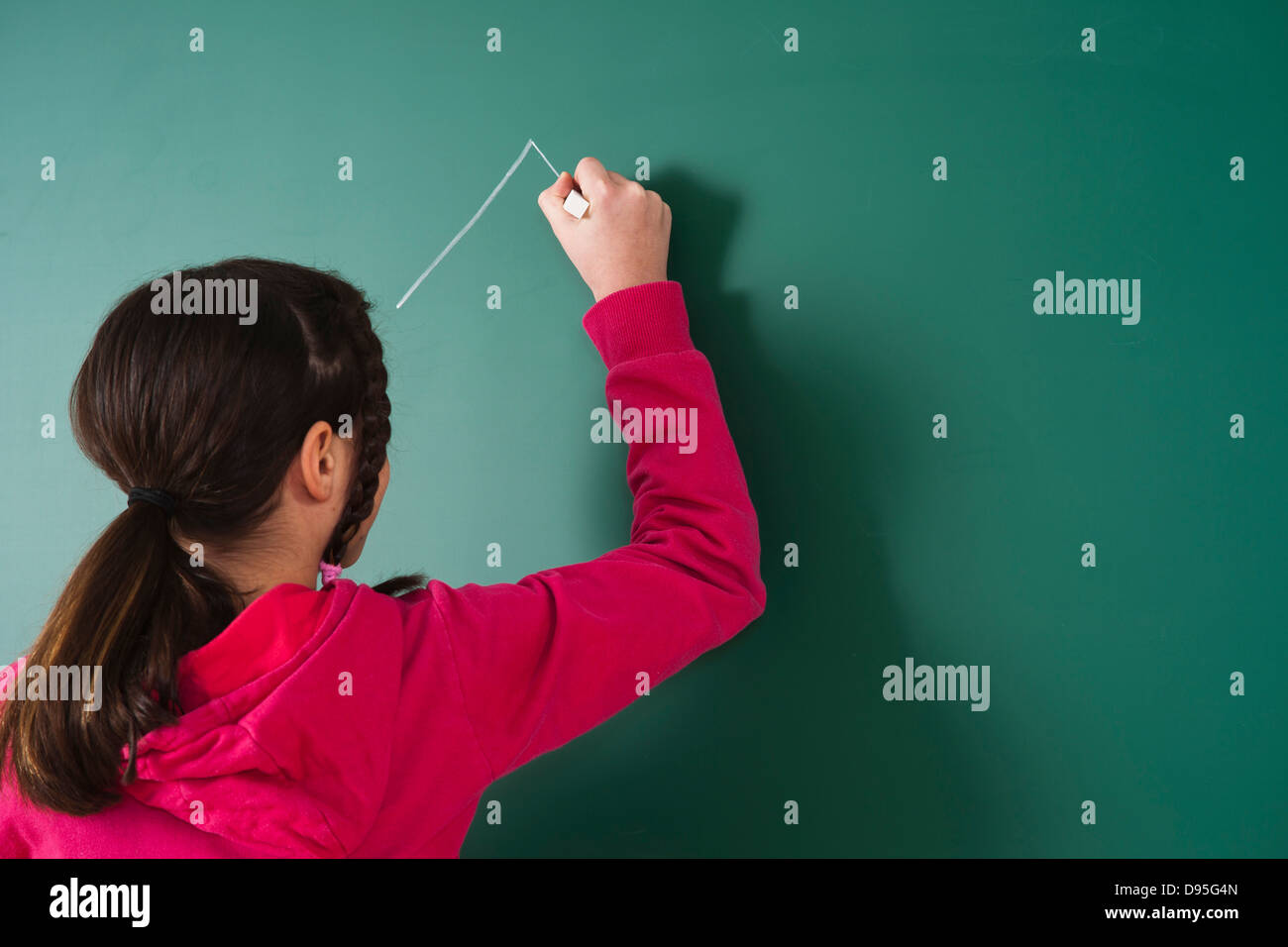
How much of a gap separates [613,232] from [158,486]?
45 cm

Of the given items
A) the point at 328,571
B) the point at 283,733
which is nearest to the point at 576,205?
the point at 328,571

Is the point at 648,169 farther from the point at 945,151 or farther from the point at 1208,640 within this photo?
the point at 1208,640

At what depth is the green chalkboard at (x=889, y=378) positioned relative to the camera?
2.67ft

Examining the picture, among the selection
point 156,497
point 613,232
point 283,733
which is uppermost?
point 613,232

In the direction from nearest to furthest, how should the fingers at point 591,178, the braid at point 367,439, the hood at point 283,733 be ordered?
the hood at point 283,733 < the braid at point 367,439 < the fingers at point 591,178

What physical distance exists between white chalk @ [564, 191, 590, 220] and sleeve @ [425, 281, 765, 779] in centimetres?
10

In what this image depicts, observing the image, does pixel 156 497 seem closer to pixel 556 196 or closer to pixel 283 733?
pixel 283 733

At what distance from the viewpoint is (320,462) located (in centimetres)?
66

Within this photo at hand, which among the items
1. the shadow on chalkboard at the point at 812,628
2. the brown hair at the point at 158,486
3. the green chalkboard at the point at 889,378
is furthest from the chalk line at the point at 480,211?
the brown hair at the point at 158,486

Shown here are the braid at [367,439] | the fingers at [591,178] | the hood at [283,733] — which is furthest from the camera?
the fingers at [591,178]

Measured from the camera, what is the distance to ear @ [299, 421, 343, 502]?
0.65 meters

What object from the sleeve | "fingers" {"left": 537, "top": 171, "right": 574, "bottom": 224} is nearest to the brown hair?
the sleeve

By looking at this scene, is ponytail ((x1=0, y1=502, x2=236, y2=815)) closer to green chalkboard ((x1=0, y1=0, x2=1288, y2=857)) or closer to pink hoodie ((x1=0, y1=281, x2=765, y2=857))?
pink hoodie ((x1=0, y1=281, x2=765, y2=857))

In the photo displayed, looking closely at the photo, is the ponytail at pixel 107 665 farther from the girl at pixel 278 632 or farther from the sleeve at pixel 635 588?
the sleeve at pixel 635 588
